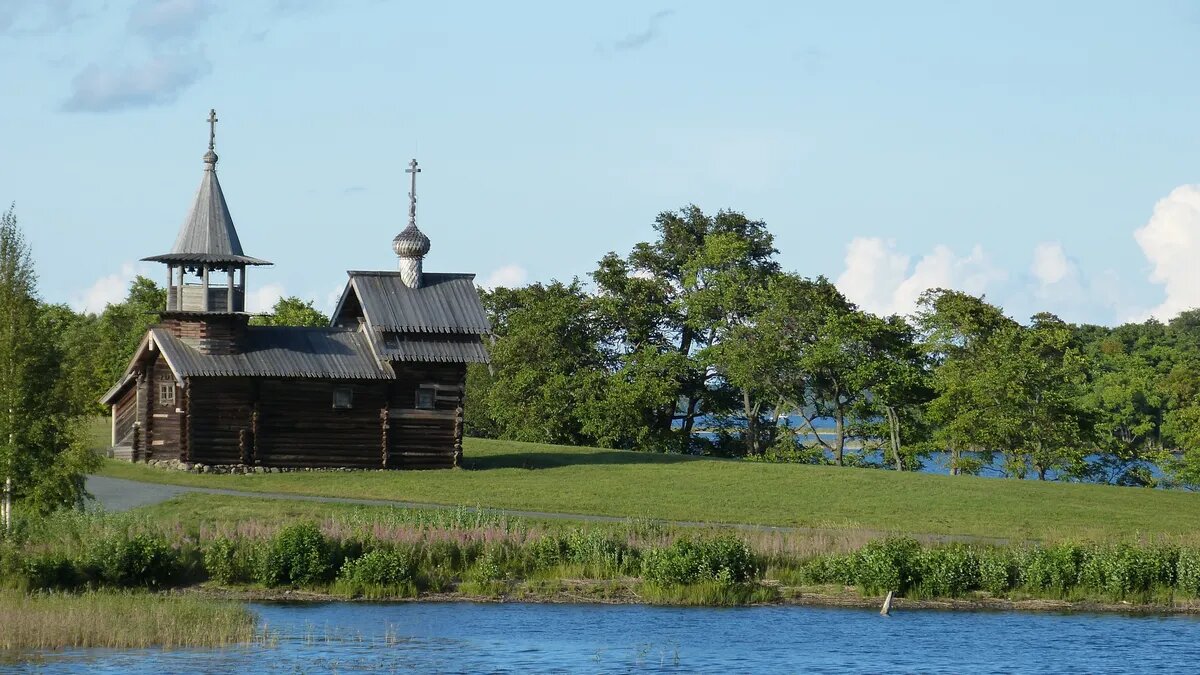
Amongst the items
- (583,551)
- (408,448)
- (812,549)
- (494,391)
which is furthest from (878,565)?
(494,391)

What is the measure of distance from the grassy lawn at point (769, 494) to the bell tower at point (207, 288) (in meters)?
5.05

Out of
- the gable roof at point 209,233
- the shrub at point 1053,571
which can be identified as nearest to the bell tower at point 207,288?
the gable roof at point 209,233

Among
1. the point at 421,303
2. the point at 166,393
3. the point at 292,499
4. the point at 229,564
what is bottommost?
the point at 229,564

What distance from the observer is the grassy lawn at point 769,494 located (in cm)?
4988

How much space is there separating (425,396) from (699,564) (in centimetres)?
2496

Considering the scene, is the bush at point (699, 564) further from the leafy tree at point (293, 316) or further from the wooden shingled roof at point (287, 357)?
the leafy tree at point (293, 316)

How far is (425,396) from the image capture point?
205 feet

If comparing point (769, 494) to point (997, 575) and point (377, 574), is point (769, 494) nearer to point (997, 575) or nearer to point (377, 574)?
point (997, 575)

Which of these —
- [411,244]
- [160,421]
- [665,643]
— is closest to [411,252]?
[411,244]

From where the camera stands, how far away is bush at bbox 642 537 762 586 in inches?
1532

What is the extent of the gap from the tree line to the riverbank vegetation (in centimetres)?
3001

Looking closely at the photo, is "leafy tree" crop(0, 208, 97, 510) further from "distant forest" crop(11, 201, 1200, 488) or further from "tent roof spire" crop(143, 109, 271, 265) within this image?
"distant forest" crop(11, 201, 1200, 488)

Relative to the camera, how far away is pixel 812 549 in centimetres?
4150

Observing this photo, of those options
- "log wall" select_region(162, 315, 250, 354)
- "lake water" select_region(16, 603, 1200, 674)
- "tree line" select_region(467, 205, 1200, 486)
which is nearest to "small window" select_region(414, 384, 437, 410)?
"log wall" select_region(162, 315, 250, 354)
